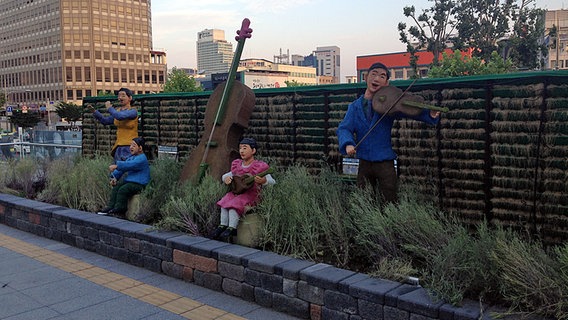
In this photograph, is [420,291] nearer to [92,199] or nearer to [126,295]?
[126,295]

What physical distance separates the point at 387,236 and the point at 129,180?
3.95m

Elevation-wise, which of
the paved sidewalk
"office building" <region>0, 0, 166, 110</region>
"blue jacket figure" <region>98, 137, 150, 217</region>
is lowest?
the paved sidewalk

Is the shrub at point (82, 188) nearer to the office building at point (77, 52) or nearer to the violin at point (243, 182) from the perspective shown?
the violin at point (243, 182)

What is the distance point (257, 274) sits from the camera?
473 centimetres

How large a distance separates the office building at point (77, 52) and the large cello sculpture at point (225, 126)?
94.2 meters

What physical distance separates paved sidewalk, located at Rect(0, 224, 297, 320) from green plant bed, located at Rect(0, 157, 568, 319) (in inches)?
28.0

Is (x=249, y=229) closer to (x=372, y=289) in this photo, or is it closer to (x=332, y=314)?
(x=332, y=314)

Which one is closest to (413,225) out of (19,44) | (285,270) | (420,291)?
(420,291)

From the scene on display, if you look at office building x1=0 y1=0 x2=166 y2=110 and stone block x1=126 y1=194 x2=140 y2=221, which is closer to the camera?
stone block x1=126 y1=194 x2=140 y2=221

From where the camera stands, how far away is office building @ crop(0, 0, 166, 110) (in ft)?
313

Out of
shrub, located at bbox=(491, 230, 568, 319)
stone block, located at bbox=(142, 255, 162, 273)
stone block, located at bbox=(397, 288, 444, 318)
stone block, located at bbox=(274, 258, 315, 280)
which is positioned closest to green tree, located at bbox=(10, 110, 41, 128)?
stone block, located at bbox=(142, 255, 162, 273)

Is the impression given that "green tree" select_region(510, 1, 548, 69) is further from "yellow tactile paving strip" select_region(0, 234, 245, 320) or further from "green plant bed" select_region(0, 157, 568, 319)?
"yellow tactile paving strip" select_region(0, 234, 245, 320)

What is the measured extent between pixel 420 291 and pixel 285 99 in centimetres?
454

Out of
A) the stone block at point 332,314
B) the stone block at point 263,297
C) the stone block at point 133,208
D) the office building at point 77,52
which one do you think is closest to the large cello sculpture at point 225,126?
the stone block at point 133,208
